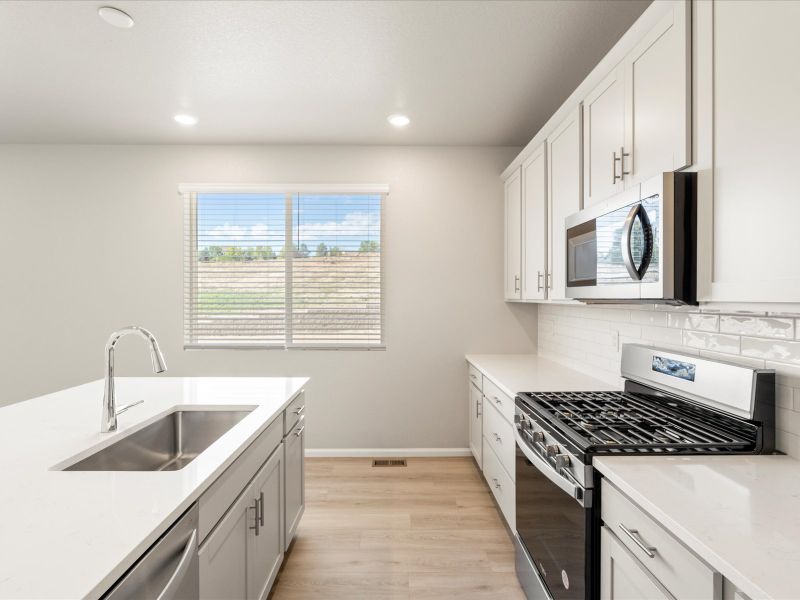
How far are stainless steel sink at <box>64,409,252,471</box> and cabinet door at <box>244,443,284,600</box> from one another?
29 cm

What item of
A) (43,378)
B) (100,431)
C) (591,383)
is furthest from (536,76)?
(43,378)

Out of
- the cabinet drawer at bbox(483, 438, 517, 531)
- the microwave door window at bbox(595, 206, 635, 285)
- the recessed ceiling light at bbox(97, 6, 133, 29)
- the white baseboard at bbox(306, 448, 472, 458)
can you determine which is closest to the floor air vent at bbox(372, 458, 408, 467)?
the white baseboard at bbox(306, 448, 472, 458)

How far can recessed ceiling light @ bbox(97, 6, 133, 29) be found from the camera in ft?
6.49

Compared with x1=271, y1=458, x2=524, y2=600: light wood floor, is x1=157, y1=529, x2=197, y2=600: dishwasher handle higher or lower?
higher

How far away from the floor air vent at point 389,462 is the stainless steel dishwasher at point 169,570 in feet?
8.26

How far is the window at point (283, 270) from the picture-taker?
3760 mm

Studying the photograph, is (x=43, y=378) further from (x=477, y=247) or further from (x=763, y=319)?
(x=763, y=319)

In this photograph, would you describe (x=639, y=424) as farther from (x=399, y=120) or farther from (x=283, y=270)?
(x=283, y=270)

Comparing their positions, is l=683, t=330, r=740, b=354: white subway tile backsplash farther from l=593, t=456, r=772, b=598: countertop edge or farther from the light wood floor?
the light wood floor

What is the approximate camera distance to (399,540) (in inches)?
96.7

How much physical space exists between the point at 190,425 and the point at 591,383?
210cm

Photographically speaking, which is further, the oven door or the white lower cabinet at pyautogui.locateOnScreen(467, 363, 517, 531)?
the white lower cabinet at pyautogui.locateOnScreen(467, 363, 517, 531)

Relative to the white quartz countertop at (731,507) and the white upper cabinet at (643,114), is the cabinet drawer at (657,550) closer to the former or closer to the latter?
the white quartz countertop at (731,507)

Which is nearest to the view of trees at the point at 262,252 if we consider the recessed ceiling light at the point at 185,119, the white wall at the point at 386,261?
the white wall at the point at 386,261
